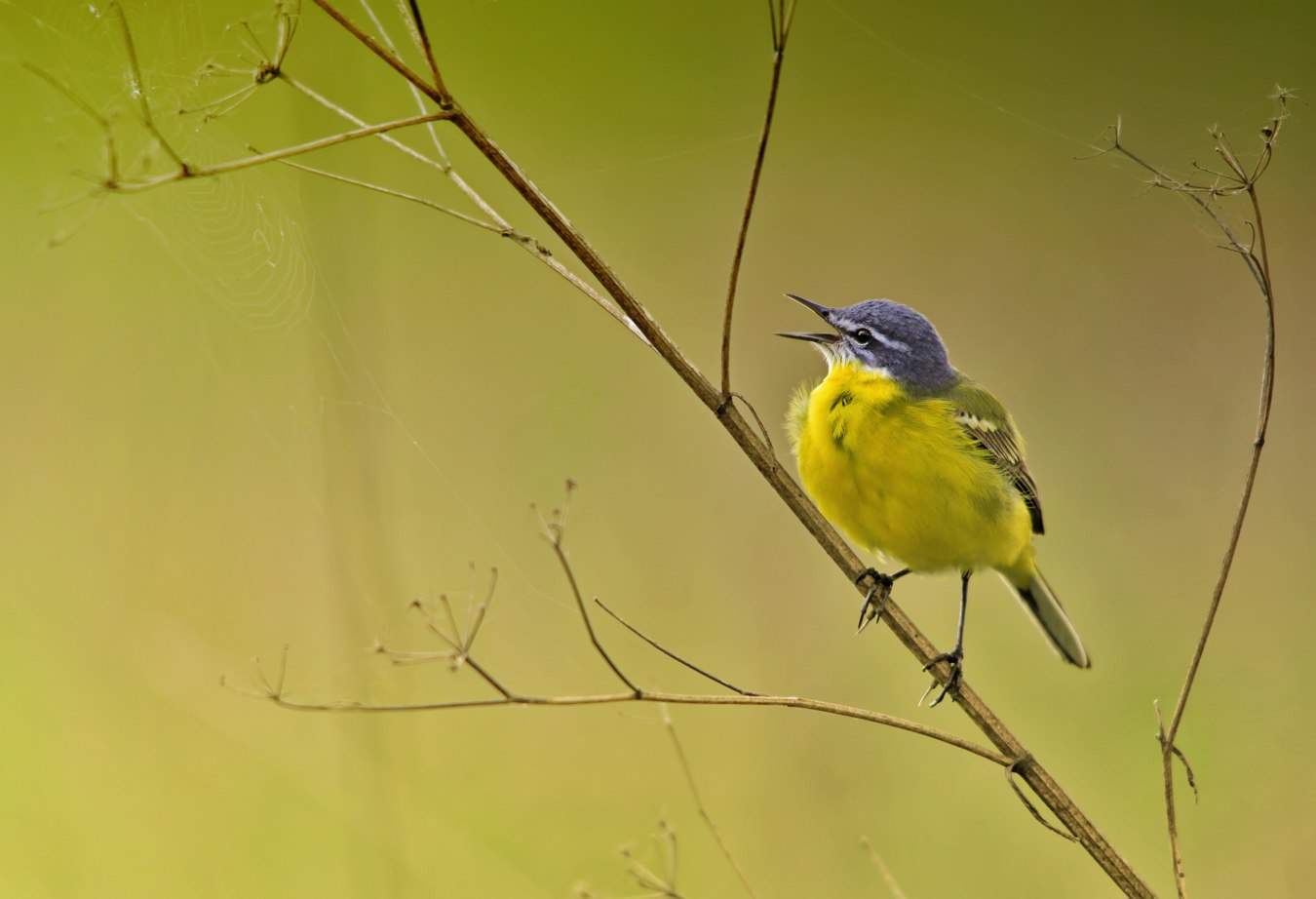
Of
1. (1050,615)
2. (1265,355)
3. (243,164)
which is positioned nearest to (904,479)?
(1050,615)

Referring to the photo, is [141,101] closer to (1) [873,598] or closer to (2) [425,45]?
(2) [425,45]

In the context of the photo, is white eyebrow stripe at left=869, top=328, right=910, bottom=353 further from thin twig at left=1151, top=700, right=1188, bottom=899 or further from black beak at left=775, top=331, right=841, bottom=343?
thin twig at left=1151, top=700, right=1188, bottom=899

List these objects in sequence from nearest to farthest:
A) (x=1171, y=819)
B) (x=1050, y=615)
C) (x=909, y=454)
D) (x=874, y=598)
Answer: (x=1171, y=819) → (x=874, y=598) → (x=909, y=454) → (x=1050, y=615)

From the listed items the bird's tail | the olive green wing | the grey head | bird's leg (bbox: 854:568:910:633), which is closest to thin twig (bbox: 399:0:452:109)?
bird's leg (bbox: 854:568:910:633)

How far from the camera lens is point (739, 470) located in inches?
138

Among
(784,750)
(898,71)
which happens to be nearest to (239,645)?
(784,750)

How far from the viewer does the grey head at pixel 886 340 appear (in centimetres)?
234

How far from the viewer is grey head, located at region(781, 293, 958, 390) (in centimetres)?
234

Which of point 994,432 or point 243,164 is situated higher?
point 994,432

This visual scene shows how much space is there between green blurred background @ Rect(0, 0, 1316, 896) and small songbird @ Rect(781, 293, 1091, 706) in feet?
1.73

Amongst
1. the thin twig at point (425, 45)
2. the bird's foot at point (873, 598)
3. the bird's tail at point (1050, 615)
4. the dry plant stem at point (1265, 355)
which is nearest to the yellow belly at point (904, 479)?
the bird's foot at point (873, 598)

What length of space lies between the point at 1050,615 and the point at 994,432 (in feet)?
1.78

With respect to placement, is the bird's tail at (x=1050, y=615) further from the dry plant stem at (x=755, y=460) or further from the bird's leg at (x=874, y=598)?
the dry plant stem at (x=755, y=460)

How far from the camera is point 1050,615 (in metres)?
2.61
